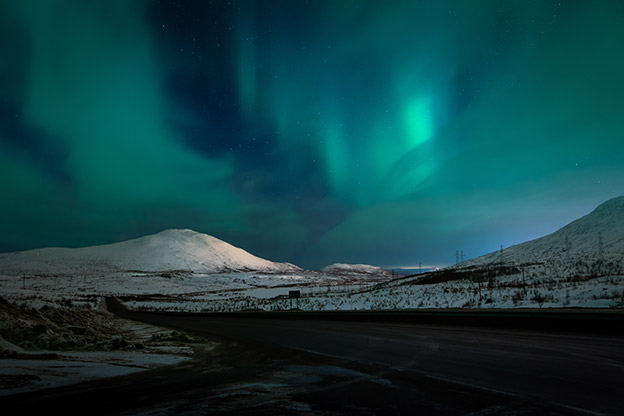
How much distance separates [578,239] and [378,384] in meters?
98.5

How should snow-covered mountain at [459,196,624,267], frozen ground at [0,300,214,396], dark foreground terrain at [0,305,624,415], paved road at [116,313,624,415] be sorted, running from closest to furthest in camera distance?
1. dark foreground terrain at [0,305,624,415]
2. paved road at [116,313,624,415]
3. frozen ground at [0,300,214,396]
4. snow-covered mountain at [459,196,624,267]

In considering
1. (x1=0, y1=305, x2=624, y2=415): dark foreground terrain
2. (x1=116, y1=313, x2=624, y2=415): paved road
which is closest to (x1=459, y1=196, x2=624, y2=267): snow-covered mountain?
(x1=116, y1=313, x2=624, y2=415): paved road

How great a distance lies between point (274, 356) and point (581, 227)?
110 meters

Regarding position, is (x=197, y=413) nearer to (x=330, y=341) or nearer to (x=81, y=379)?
(x=81, y=379)

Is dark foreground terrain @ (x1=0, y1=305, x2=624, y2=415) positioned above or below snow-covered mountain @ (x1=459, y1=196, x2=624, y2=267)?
below

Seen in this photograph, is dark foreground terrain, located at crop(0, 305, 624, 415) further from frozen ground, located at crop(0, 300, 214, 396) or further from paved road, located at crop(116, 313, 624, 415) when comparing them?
frozen ground, located at crop(0, 300, 214, 396)

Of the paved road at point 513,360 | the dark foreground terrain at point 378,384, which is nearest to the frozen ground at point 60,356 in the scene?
the dark foreground terrain at point 378,384

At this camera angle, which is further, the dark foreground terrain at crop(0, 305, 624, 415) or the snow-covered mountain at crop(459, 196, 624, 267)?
the snow-covered mountain at crop(459, 196, 624, 267)

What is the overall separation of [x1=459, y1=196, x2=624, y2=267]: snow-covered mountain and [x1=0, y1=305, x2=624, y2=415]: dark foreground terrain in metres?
72.5

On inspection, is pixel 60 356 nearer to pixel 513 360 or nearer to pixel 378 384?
pixel 378 384

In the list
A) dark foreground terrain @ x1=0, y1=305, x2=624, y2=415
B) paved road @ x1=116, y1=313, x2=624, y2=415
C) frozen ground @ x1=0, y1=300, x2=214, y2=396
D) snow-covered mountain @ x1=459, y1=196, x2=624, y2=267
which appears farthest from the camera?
snow-covered mountain @ x1=459, y1=196, x2=624, y2=267

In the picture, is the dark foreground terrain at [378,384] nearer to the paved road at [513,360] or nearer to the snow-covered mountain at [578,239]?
the paved road at [513,360]

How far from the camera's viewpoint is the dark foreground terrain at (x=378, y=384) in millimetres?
4703

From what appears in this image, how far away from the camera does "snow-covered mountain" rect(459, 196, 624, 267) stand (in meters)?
75.2
